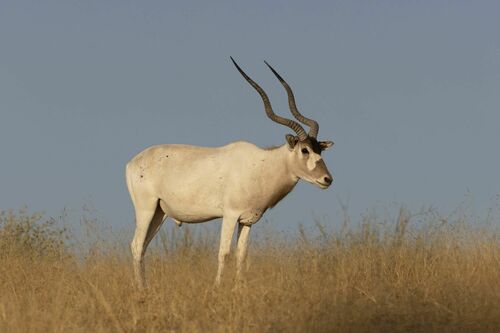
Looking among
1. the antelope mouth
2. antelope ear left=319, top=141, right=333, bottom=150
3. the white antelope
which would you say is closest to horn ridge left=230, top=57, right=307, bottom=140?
the white antelope

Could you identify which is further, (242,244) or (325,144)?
(325,144)

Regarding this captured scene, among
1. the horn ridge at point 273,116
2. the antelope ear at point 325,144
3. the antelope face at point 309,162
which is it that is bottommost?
the antelope face at point 309,162

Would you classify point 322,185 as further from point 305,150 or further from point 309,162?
point 305,150

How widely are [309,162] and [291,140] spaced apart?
1.36 ft

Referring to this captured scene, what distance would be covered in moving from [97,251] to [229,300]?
14.5ft

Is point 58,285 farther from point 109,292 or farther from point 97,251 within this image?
point 97,251

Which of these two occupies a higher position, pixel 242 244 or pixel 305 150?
pixel 305 150

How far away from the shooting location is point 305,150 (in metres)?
12.1

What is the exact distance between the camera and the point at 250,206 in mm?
12234

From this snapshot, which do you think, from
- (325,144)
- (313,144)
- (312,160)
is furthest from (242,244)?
(325,144)

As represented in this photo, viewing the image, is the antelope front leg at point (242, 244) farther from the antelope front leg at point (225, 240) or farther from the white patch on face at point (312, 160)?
the white patch on face at point (312, 160)

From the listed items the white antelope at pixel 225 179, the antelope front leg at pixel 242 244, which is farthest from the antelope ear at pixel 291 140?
the antelope front leg at pixel 242 244

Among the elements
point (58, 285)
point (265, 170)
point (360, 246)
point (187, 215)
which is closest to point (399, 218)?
point (360, 246)

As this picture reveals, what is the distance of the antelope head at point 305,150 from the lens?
11992 mm
